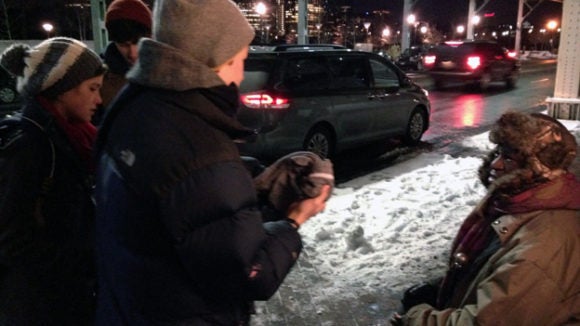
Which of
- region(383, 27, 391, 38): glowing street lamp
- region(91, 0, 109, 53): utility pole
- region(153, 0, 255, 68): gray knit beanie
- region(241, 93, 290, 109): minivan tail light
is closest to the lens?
region(153, 0, 255, 68): gray knit beanie

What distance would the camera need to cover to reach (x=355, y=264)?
4.25m

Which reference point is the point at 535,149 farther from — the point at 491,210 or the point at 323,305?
the point at 323,305

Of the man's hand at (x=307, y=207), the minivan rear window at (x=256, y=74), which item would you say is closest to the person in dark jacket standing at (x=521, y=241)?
the man's hand at (x=307, y=207)

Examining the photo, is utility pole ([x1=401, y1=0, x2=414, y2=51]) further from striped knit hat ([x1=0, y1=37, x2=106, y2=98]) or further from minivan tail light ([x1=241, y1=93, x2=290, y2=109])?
striped knit hat ([x1=0, y1=37, x2=106, y2=98])

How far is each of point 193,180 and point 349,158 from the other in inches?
297

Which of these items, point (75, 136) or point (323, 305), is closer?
point (75, 136)

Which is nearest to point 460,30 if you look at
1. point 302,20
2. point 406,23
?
point 406,23

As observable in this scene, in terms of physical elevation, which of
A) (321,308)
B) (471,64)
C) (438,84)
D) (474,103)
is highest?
(471,64)

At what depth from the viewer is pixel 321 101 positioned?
763cm

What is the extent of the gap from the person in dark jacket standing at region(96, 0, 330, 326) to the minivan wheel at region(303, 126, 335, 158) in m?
6.06

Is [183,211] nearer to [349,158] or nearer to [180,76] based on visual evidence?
[180,76]

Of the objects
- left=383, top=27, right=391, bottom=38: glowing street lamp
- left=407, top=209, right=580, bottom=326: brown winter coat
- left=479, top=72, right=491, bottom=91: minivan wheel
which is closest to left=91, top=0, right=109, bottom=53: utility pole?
left=479, top=72, right=491, bottom=91: minivan wheel

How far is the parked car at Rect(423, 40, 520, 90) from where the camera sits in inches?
742

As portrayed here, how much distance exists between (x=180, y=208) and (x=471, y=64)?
19.0 m
